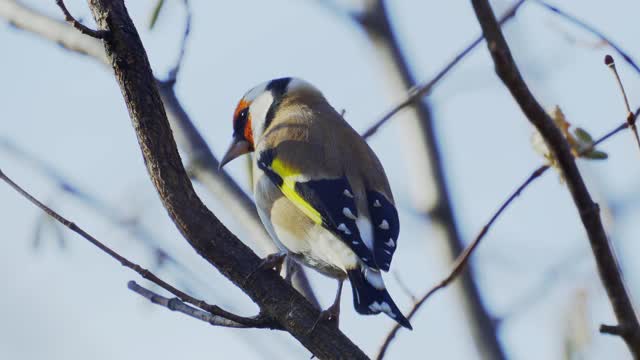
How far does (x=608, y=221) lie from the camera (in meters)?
2.85

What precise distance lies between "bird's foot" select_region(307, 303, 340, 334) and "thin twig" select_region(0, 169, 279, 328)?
0.13 m

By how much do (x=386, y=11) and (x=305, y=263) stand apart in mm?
1327

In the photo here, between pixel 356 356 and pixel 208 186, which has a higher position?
pixel 208 186

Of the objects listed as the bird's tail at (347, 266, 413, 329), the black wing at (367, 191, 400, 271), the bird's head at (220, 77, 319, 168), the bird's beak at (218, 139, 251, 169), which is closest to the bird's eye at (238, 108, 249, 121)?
the bird's head at (220, 77, 319, 168)

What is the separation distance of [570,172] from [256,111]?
3.80 meters

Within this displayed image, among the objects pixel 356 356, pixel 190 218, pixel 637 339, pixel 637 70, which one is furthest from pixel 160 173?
pixel 637 339

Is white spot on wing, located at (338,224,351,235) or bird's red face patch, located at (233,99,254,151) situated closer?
white spot on wing, located at (338,224,351,235)

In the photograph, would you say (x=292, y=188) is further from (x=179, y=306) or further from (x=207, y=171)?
(x=179, y=306)

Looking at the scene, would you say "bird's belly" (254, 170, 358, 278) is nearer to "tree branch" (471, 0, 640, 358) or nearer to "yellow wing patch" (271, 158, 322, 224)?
"yellow wing patch" (271, 158, 322, 224)

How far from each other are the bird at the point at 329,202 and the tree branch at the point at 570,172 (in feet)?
5.36

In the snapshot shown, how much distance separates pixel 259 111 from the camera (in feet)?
17.3

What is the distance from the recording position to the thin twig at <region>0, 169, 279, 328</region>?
2471mm

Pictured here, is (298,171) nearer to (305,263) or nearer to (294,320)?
(305,263)

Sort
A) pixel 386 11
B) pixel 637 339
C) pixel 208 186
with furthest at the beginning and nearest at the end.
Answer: pixel 386 11
pixel 208 186
pixel 637 339
